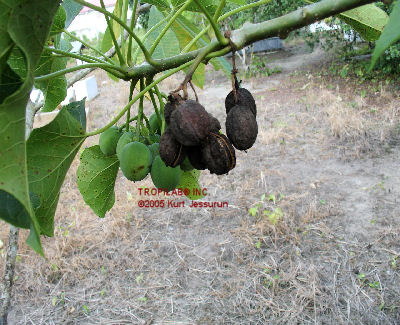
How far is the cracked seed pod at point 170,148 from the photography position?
67cm

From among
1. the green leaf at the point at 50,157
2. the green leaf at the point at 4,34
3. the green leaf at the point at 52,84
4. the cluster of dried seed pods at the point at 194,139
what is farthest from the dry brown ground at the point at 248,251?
the green leaf at the point at 4,34

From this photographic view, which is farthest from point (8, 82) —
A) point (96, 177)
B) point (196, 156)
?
point (96, 177)

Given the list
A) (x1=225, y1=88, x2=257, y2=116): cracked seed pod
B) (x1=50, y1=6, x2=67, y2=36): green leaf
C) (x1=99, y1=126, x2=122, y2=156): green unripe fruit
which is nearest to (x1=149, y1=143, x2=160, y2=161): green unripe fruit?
(x1=99, y1=126, x2=122, y2=156): green unripe fruit

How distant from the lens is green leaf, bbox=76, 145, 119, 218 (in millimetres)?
1064

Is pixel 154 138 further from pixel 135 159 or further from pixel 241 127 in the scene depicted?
pixel 241 127

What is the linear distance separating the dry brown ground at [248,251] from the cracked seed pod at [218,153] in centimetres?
231

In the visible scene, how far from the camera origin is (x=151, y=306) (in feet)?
9.45

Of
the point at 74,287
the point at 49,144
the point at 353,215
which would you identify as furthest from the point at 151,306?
the point at 49,144

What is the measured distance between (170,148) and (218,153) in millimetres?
93

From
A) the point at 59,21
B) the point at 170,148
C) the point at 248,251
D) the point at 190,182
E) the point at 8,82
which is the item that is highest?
the point at 59,21

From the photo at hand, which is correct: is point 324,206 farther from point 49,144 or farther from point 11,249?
point 49,144

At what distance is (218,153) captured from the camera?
2.11 ft

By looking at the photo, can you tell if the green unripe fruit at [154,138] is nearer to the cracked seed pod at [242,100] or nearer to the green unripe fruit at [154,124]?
the green unripe fruit at [154,124]

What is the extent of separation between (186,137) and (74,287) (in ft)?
9.76
